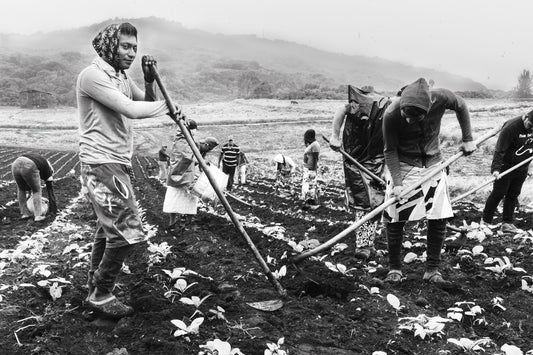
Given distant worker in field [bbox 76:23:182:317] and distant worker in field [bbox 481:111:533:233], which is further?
distant worker in field [bbox 481:111:533:233]

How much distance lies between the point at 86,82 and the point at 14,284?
2043mm

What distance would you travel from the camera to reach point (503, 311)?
12.3 ft

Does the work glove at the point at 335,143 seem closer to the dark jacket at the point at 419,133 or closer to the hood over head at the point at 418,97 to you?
the dark jacket at the point at 419,133

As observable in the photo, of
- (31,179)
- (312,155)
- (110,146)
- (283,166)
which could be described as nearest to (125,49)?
(110,146)

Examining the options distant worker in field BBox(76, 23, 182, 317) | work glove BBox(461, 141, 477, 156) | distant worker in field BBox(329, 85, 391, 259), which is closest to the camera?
distant worker in field BBox(76, 23, 182, 317)

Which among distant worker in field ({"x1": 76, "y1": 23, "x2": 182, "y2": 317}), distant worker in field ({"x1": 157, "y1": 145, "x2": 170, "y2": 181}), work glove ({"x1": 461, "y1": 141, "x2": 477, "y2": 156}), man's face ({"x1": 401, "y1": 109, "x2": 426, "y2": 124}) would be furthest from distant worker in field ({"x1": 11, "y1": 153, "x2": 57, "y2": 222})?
distant worker in field ({"x1": 157, "y1": 145, "x2": 170, "y2": 181})

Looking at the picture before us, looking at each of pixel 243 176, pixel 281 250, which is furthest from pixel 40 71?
pixel 281 250

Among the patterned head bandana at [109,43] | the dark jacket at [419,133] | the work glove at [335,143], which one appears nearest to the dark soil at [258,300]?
the dark jacket at [419,133]

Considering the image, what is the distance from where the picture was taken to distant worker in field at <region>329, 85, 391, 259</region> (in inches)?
207

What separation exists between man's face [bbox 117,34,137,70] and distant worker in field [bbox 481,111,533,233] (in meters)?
5.01

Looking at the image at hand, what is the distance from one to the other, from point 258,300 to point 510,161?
4.51 meters

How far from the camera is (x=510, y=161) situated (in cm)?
655

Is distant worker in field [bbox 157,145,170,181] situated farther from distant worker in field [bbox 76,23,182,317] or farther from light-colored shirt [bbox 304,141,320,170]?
distant worker in field [bbox 76,23,182,317]

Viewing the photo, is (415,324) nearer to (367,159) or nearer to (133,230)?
(133,230)
